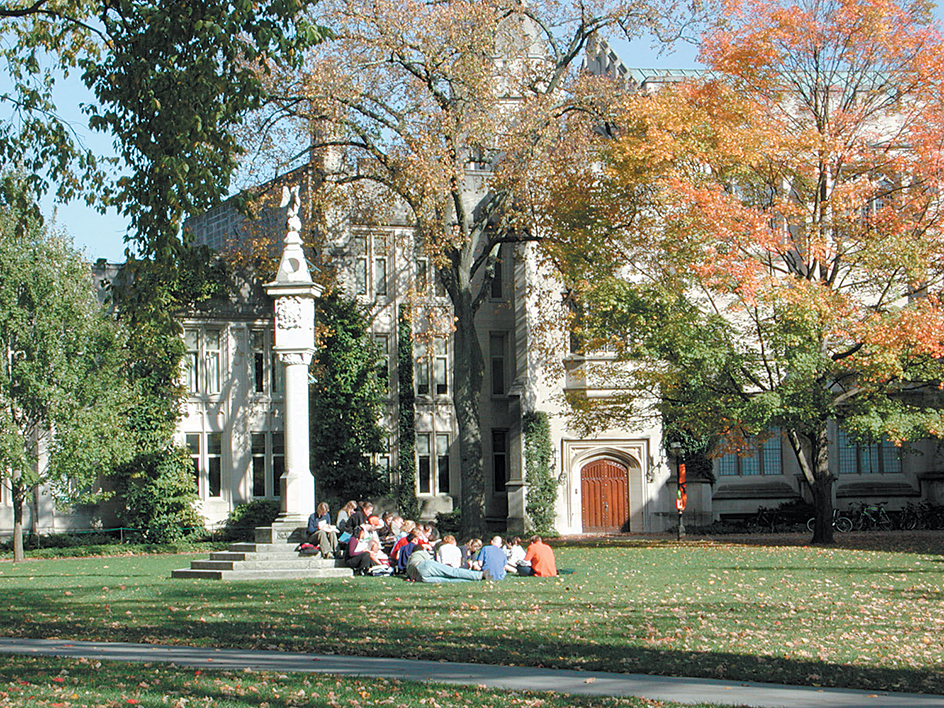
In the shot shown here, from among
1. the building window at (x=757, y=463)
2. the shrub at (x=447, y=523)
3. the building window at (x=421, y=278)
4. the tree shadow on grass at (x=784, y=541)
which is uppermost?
the building window at (x=421, y=278)

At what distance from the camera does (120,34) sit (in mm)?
12430

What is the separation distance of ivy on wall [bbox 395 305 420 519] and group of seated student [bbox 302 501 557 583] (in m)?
17.1

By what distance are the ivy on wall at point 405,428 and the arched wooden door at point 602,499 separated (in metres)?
6.35

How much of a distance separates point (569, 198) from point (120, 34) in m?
21.2

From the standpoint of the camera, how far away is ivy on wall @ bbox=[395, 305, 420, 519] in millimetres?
42625

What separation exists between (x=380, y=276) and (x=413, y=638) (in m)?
32.2

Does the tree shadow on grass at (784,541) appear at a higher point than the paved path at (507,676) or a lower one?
lower

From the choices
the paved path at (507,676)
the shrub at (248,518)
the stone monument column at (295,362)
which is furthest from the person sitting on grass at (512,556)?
the shrub at (248,518)

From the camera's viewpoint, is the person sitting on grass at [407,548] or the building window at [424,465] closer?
the person sitting on grass at [407,548]

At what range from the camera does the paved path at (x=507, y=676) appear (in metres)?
9.01

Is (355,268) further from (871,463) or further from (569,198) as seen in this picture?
(871,463)

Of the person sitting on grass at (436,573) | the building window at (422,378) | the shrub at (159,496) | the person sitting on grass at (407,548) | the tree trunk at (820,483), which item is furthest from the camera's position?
the building window at (422,378)

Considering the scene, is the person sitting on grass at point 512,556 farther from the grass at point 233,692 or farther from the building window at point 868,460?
the building window at point 868,460

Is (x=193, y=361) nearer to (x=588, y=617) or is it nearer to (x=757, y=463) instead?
(x=757, y=463)
